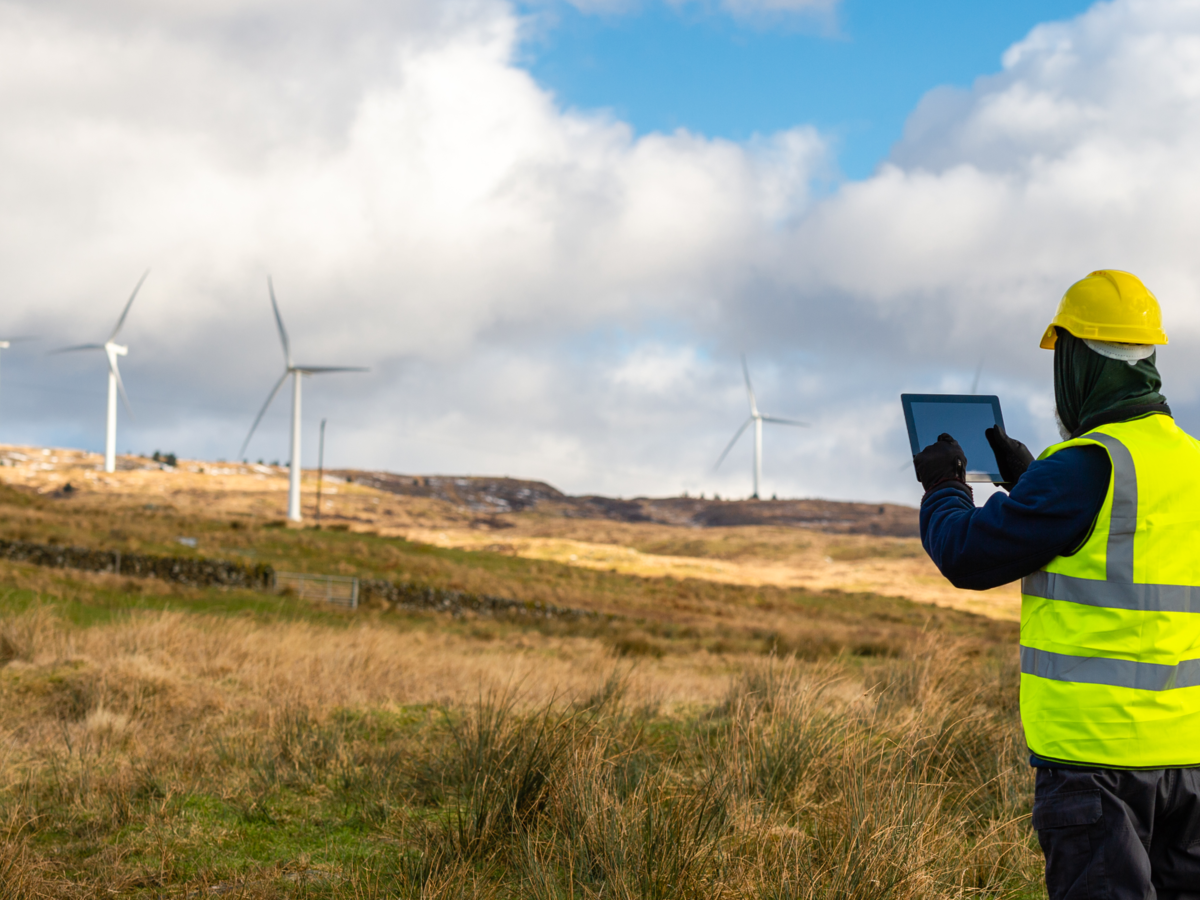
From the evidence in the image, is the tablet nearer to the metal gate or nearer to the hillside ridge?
the metal gate

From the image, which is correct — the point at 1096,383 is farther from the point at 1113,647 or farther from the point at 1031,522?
the point at 1113,647

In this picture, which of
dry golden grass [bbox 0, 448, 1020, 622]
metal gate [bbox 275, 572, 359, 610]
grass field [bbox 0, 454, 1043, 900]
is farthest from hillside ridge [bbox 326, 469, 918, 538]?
grass field [bbox 0, 454, 1043, 900]

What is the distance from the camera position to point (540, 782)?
19.0 feet

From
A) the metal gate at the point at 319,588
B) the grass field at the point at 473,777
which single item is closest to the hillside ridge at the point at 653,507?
the metal gate at the point at 319,588

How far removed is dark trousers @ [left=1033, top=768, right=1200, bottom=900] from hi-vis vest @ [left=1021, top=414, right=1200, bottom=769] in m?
0.07

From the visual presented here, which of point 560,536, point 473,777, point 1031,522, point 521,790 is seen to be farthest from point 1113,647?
point 560,536

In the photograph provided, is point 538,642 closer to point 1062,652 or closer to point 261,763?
point 261,763

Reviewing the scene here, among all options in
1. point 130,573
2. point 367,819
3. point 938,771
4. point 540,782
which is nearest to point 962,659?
point 938,771

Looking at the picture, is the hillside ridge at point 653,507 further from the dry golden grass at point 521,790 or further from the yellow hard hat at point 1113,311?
the yellow hard hat at point 1113,311

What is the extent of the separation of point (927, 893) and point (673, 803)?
128cm

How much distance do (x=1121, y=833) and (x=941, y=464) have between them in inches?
47.4

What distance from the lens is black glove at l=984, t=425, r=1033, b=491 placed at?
10.8 feet

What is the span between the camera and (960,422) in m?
3.39

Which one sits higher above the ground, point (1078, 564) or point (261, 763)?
point (1078, 564)
